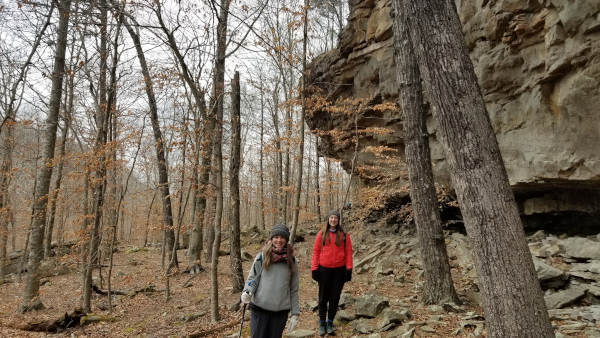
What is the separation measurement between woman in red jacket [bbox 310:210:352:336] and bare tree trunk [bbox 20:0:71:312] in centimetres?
820

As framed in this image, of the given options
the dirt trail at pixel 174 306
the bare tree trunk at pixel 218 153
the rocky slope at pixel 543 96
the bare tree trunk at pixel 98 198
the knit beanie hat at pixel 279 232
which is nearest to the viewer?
the knit beanie hat at pixel 279 232

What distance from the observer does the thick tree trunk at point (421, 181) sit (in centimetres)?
551

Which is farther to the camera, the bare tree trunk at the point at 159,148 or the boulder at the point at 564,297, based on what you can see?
the bare tree trunk at the point at 159,148

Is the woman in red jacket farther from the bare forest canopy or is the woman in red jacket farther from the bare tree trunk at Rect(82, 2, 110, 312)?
the bare tree trunk at Rect(82, 2, 110, 312)

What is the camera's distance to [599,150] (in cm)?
599

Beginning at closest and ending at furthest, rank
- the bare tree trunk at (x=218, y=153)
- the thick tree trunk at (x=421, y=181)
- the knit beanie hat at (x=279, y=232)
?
the knit beanie hat at (x=279, y=232) < the thick tree trunk at (x=421, y=181) < the bare tree trunk at (x=218, y=153)

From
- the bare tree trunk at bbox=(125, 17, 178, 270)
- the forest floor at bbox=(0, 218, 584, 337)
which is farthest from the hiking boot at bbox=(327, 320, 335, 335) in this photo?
the bare tree trunk at bbox=(125, 17, 178, 270)

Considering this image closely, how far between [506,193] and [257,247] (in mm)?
15231

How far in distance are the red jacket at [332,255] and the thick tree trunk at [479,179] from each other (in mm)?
2293

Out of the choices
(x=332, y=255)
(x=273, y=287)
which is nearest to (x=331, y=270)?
(x=332, y=255)

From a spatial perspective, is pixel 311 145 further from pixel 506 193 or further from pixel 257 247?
pixel 506 193

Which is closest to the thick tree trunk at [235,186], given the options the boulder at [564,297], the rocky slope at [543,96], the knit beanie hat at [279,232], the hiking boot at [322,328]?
the hiking boot at [322,328]

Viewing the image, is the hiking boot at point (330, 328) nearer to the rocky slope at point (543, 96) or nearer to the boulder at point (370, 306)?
the boulder at point (370, 306)

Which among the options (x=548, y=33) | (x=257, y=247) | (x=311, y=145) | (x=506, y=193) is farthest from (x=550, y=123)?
(x=311, y=145)
